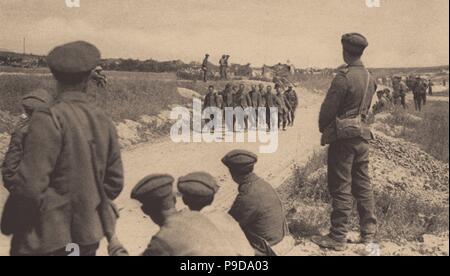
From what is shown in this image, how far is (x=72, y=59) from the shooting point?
3.21 metres

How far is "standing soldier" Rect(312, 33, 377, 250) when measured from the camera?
5.19 m

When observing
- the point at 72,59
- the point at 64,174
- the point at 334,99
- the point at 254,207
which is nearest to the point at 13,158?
the point at 64,174

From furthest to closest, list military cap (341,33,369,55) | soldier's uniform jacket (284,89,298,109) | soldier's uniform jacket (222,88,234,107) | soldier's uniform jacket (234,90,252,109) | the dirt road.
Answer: soldier's uniform jacket (284,89,298,109), soldier's uniform jacket (222,88,234,107), soldier's uniform jacket (234,90,252,109), the dirt road, military cap (341,33,369,55)

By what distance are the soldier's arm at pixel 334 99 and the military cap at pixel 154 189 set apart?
97.7 inches

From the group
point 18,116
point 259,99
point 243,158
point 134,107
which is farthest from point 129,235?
point 259,99

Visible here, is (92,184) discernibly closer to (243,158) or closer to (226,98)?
(243,158)

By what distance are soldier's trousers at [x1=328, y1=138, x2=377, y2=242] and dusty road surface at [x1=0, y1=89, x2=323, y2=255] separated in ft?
6.05

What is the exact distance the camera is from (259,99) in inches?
581

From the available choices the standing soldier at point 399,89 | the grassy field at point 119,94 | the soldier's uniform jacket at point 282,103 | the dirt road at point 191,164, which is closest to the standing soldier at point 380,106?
the standing soldier at point 399,89

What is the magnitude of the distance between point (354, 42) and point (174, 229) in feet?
10.1

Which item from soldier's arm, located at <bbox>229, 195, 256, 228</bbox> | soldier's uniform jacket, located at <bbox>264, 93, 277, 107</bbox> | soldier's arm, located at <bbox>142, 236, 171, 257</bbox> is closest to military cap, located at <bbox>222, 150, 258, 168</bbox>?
soldier's arm, located at <bbox>229, 195, 256, 228</bbox>

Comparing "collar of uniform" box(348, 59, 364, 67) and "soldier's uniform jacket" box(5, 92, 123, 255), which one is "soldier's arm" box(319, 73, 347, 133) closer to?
"collar of uniform" box(348, 59, 364, 67)

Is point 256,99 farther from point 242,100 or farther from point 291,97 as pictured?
point 291,97

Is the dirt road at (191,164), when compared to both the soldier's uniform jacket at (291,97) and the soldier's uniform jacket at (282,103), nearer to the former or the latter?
the soldier's uniform jacket at (282,103)
